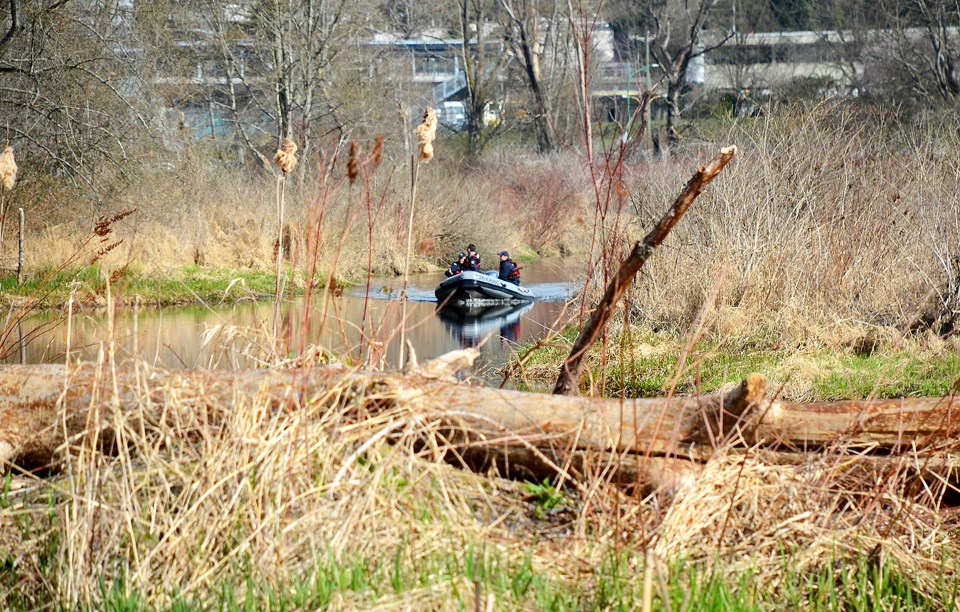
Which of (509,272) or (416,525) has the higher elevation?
(416,525)

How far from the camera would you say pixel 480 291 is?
20.7 metres

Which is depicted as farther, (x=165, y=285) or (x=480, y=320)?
(x=165, y=285)

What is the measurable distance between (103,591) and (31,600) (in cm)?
34

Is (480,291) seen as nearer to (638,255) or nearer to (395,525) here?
(638,255)

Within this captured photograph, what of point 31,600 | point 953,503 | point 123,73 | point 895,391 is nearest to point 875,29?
point 123,73

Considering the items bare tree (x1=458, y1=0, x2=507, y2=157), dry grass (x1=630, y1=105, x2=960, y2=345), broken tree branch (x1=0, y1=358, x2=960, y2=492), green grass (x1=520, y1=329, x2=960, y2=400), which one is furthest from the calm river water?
bare tree (x1=458, y1=0, x2=507, y2=157)

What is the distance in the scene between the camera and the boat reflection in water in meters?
17.0

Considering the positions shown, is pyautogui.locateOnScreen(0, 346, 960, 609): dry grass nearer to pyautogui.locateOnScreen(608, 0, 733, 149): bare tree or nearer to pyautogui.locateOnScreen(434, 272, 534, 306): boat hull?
pyautogui.locateOnScreen(434, 272, 534, 306): boat hull

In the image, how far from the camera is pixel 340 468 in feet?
13.3

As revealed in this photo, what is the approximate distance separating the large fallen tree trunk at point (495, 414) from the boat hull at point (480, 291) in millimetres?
15255

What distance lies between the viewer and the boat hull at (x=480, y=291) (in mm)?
20266

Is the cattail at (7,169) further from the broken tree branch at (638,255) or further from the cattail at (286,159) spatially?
the broken tree branch at (638,255)

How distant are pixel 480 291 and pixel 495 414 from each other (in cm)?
1627

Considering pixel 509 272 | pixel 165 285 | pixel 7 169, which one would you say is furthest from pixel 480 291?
pixel 7 169
